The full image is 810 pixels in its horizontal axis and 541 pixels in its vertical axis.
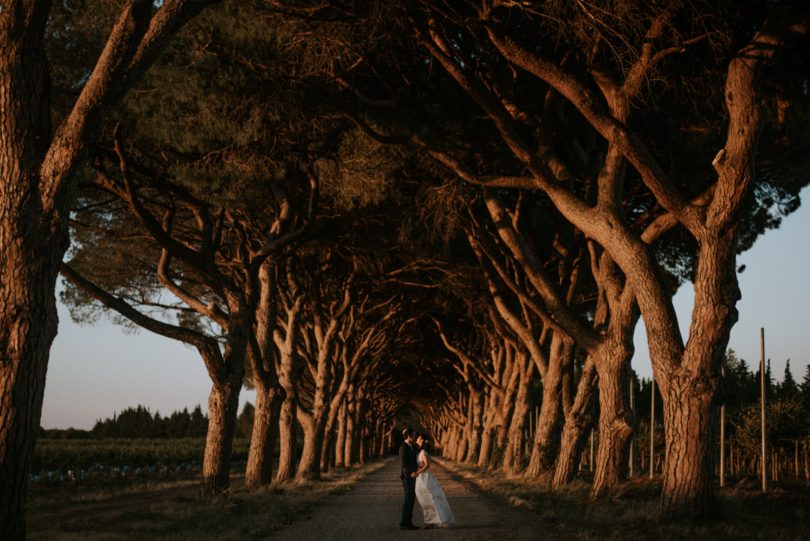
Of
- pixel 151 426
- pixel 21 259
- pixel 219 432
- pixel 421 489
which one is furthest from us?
pixel 151 426

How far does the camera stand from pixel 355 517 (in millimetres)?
13688

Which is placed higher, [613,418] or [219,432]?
[613,418]

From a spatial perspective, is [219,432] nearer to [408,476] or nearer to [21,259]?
[408,476]

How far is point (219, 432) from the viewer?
15984mm

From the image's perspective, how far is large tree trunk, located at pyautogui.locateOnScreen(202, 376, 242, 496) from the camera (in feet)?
52.1

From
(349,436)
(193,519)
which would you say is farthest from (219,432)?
(349,436)

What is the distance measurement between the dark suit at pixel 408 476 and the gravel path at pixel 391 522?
0.89 feet

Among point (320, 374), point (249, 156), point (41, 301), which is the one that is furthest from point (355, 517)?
point (320, 374)

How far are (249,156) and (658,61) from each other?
22.7 feet

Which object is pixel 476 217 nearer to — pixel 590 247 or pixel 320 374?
pixel 590 247

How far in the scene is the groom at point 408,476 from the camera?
12250 millimetres

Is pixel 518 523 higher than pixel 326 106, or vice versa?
pixel 326 106

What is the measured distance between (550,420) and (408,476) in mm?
9525

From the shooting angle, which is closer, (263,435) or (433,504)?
(433,504)
